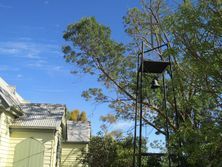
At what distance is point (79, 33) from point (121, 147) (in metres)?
7.61

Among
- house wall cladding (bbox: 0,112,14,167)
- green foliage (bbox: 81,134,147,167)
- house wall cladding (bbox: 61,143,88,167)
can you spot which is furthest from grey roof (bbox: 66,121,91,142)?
house wall cladding (bbox: 0,112,14,167)

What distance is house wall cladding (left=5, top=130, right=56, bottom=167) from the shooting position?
1422 centimetres

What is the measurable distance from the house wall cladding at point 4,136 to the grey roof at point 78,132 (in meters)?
9.59

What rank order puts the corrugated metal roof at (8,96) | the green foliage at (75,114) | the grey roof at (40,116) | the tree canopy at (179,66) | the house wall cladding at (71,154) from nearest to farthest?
the tree canopy at (179,66) < the corrugated metal roof at (8,96) < the grey roof at (40,116) < the house wall cladding at (71,154) < the green foliage at (75,114)

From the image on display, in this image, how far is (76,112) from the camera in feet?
180

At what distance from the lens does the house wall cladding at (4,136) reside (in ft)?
44.0

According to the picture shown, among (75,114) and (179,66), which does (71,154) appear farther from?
(75,114)

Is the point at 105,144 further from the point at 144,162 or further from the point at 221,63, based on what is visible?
the point at 221,63

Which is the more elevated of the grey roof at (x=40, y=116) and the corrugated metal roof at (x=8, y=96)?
the corrugated metal roof at (x=8, y=96)

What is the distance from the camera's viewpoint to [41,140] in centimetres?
1440

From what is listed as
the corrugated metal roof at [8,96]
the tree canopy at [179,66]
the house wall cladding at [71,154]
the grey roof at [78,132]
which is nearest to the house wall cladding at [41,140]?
the corrugated metal roof at [8,96]

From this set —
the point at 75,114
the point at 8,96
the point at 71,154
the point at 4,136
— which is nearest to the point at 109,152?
the point at 71,154

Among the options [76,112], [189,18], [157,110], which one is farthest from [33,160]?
[76,112]

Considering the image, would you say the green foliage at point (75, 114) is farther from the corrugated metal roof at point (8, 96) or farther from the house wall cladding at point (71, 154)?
the corrugated metal roof at point (8, 96)
